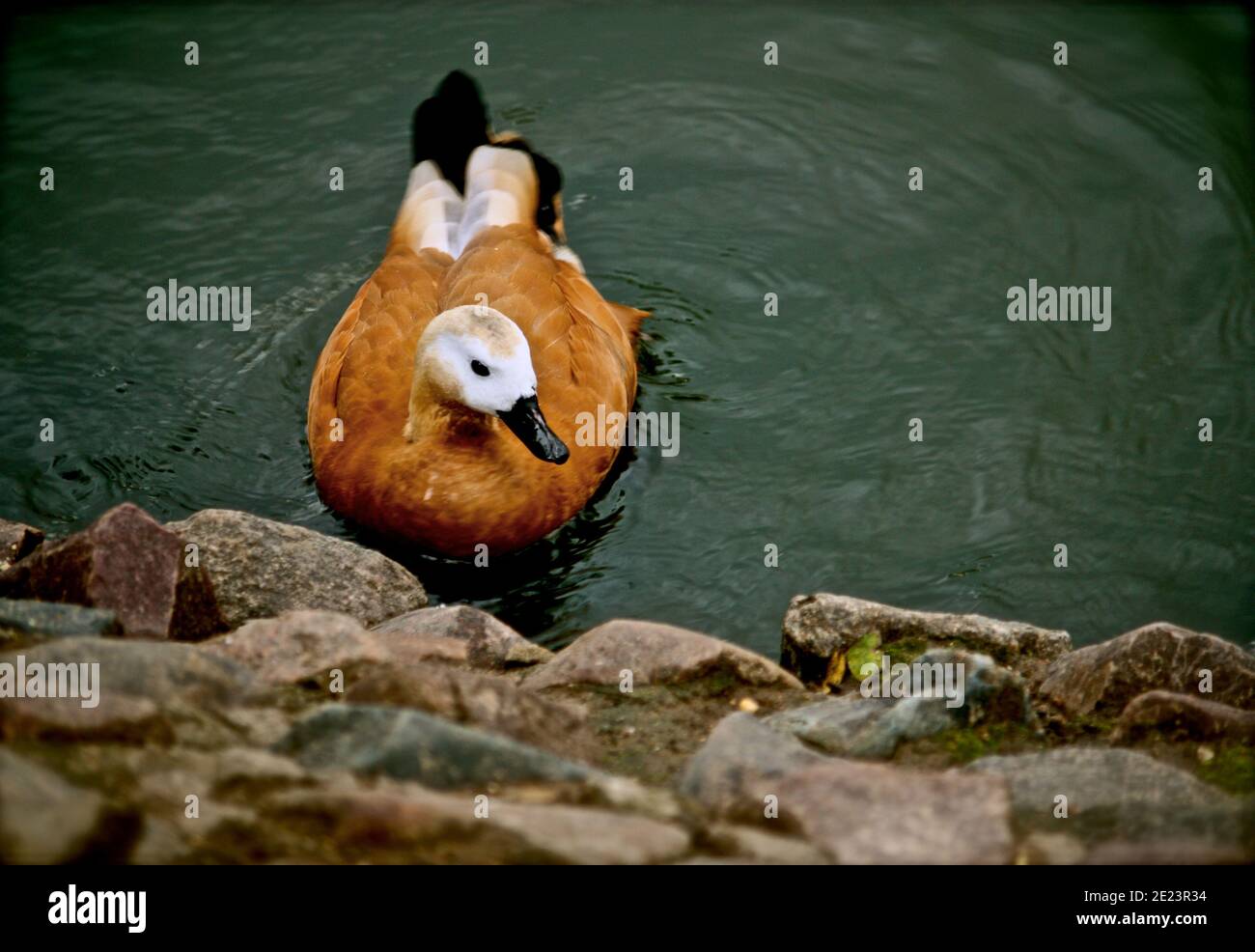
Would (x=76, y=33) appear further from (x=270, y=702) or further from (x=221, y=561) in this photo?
(x=270, y=702)

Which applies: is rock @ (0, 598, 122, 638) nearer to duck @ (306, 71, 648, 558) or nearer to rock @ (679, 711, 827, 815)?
rock @ (679, 711, 827, 815)

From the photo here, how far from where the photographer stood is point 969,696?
4.52 meters

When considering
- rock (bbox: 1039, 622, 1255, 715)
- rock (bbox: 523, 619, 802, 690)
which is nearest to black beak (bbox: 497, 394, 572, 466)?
rock (bbox: 523, 619, 802, 690)

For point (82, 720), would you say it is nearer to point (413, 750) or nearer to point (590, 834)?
point (413, 750)

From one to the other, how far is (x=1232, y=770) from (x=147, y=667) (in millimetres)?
3326

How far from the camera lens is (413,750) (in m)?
3.58

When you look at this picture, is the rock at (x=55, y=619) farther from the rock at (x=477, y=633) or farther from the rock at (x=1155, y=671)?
the rock at (x=1155, y=671)

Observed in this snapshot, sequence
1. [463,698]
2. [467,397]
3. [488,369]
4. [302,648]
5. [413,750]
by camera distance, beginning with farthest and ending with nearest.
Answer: [467,397]
[488,369]
[302,648]
[463,698]
[413,750]

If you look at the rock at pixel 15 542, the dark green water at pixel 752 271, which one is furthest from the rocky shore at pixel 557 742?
the dark green water at pixel 752 271

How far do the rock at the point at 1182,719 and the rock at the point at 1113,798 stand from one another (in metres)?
0.39

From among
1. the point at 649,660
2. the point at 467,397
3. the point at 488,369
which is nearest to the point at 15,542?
the point at 467,397

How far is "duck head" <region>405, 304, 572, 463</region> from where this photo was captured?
6438mm
